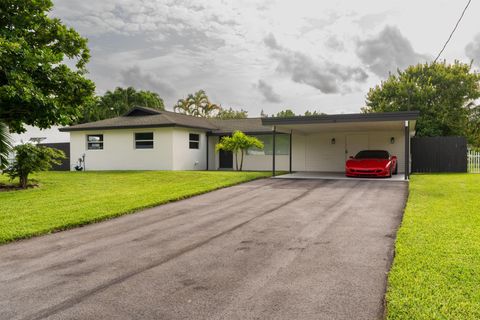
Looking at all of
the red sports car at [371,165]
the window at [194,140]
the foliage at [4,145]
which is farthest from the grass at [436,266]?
the window at [194,140]

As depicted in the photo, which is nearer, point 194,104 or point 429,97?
point 429,97

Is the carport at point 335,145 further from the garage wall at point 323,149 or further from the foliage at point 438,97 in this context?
the foliage at point 438,97

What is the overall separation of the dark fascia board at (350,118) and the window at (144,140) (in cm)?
783

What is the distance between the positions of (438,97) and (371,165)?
70.7 ft

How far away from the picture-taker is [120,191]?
12.8 m

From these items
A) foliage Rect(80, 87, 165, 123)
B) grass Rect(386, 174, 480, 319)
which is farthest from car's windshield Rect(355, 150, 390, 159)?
foliage Rect(80, 87, 165, 123)

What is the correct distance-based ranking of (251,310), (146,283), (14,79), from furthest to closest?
(14,79) → (146,283) → (251,310)

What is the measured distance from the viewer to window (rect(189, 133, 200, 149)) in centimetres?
2277

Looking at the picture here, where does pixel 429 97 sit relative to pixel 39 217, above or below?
above

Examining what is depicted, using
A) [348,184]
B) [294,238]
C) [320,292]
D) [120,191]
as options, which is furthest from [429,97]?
[320,292]

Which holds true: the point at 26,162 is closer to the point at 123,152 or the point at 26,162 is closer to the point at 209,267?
the point at 123,152

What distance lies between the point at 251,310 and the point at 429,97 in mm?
34360

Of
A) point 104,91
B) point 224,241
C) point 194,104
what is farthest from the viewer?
point 194,104

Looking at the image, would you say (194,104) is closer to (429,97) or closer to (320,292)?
(429,97)
